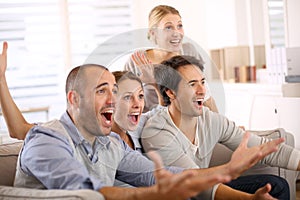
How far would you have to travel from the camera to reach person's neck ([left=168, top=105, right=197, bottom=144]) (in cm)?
205

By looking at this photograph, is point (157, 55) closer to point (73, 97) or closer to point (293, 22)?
point (73, 97)

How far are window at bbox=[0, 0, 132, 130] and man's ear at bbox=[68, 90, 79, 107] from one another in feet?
15.2

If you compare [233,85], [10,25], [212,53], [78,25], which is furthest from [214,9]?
[10,25]

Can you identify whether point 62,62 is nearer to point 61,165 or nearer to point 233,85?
point 233,85

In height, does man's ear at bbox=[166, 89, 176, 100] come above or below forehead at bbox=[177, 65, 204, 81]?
below

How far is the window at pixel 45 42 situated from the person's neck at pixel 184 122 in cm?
449

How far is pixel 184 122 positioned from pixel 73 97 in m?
0.44

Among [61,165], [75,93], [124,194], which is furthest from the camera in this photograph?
[75,93]

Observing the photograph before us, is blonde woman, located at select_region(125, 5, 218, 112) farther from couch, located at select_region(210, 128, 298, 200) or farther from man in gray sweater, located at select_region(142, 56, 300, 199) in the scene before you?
couch, located at select_region(210, 128, 298, 200)

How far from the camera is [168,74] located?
6.64 feet

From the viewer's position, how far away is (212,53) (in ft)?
20.7

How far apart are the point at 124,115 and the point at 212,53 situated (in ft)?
14.6

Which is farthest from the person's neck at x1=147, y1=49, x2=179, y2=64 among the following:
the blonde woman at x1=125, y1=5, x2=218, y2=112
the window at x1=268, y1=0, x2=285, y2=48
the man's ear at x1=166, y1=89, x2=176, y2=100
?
the window at x1=268, y1=0, x2=285, y2=48

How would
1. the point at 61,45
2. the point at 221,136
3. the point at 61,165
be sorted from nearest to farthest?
the point at 61,165 < the point at 221,136 < the point at 61,45
